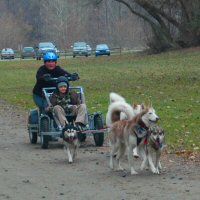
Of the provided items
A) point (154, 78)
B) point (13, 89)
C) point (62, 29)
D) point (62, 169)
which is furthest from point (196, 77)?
point (62, 29)

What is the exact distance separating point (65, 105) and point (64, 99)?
0.15 meters

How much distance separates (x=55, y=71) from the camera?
1614cm

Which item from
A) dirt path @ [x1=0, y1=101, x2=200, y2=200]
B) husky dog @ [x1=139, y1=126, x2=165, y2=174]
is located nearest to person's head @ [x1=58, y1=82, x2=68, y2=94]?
dirt path @ [x1=0, y1=101, x2=200, y2=200]

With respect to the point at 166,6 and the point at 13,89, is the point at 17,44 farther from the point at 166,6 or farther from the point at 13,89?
the point at 13,89

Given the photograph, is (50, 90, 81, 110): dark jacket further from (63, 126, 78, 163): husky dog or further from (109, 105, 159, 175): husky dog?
(109, 105, 159, 175): husky dog

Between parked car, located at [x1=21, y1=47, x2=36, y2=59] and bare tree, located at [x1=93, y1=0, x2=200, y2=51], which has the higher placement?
bare tree, located at [x1=93, y1=0, x2=200, y2=51]

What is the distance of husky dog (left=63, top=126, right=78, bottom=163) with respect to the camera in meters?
13.3

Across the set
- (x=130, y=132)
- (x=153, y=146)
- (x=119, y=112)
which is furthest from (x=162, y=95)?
(x=153, y=146)

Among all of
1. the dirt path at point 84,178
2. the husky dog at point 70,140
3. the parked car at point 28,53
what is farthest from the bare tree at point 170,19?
the husky dog at point 70,140

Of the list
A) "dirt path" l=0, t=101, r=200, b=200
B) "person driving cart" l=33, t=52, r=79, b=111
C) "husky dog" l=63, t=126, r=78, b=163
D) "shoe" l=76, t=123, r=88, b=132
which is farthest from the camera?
"person driving cart" l=33, t=52, r=79, b=111

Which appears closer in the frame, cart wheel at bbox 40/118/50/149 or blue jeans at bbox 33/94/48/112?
cart wheel at bbox 40/118/50/149

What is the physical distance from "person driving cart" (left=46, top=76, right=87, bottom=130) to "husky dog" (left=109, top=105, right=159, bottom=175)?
6.60ft

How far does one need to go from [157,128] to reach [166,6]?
47957 millimetres

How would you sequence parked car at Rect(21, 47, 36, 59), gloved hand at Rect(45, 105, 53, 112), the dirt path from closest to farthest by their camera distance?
the dirt path, gloved hand at Rect(45, 105, 53, 112), parked car at Rect(21, 47, 36, 59)
